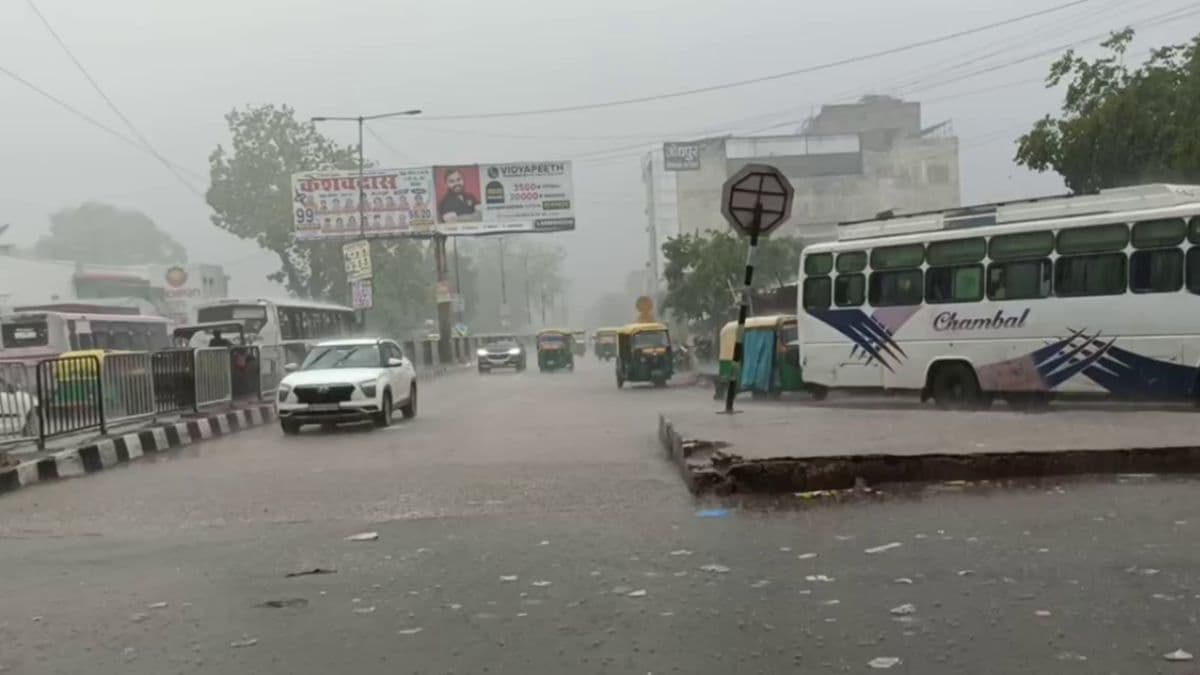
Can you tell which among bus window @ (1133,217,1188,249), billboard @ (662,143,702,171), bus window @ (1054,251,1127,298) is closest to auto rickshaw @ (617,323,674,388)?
bus window @ (1054,251,1127,298)

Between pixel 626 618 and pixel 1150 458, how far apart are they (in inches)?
215

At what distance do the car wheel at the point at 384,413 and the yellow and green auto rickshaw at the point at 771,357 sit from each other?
774 cm

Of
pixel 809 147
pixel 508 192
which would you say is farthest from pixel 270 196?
Result: pixel 809 147

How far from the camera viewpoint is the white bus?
13555 millimetres

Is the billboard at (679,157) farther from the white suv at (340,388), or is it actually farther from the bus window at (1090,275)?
the bus window at (1090,275)

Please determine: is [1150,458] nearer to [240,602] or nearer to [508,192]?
[240,602]

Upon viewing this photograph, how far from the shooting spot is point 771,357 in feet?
74.1

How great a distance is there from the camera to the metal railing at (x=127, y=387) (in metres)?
14.8

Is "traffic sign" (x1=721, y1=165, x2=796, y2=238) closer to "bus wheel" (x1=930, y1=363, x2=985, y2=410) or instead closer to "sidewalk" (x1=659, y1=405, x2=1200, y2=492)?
"sidewalk" (x1=659, y1=405, x2=1200, y2=492)

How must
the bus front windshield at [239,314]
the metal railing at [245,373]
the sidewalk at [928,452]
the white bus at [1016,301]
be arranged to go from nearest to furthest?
1. the sidewalk at [928,452]
2. the white bus at [1016,301]
3. the metal railing at [245,373]
4. the bus front windshield at [239,314]

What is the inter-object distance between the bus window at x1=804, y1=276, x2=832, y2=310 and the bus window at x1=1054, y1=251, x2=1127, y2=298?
170 inches

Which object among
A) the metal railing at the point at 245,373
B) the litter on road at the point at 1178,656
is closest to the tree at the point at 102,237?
the metal railing at the point at 245,373

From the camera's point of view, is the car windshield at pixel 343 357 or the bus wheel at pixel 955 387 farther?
the car windshield at pixel 343 357

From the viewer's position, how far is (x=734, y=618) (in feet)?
15.7
